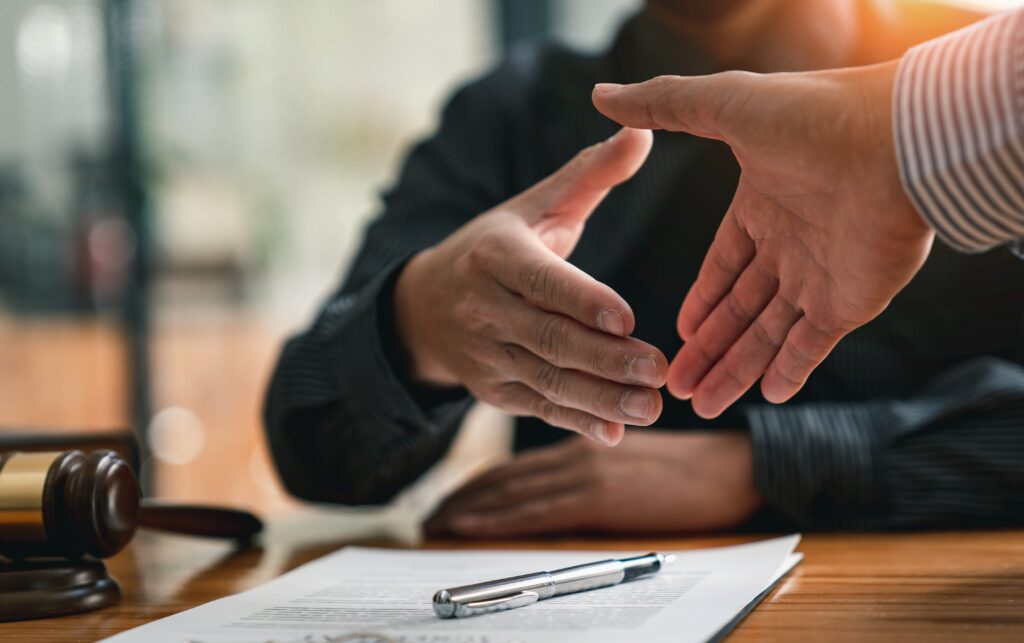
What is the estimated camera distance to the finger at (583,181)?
626mm

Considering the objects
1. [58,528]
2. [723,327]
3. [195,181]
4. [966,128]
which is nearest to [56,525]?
[58,528]

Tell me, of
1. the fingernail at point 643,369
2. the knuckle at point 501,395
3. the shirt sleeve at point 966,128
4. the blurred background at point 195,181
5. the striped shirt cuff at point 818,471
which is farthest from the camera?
the blurred background at point 195,181

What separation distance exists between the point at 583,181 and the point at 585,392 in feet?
0.46

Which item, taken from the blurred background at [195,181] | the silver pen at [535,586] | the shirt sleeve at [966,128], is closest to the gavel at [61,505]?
the silver pen at [535,586]

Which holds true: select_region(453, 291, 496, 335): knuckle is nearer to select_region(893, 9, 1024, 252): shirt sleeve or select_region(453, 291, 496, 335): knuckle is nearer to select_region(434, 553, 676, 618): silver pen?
select_region(434, 553, 676, 618): silver pen

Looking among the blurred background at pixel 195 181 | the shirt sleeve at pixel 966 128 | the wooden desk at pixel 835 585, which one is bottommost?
the wooden desk at pixel 835 585

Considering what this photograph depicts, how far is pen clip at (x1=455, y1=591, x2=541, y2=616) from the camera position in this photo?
0.50 meters

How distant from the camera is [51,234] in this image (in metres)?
2.29

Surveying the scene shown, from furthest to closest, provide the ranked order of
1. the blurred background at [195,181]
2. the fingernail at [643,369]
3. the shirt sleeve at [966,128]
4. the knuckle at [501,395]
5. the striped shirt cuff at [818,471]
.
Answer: the blurred background at [195,181] → the striped shirt cuff at [818,471] → the knuckle at [501,395] → the fingernail at [643,369] → the shirt sleeve at [966,128]

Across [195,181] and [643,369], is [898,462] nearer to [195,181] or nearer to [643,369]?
[643,369]

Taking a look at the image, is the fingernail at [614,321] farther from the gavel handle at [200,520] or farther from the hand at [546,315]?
the gavel handle at [200,520]

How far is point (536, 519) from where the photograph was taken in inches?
32.6

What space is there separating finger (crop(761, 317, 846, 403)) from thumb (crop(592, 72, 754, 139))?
13 centimetres

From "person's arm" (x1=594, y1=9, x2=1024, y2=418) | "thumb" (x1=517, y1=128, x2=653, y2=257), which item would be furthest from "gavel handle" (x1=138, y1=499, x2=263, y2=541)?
"person's arm" (x1=594, y1=9, x2=1024, y2=418)
